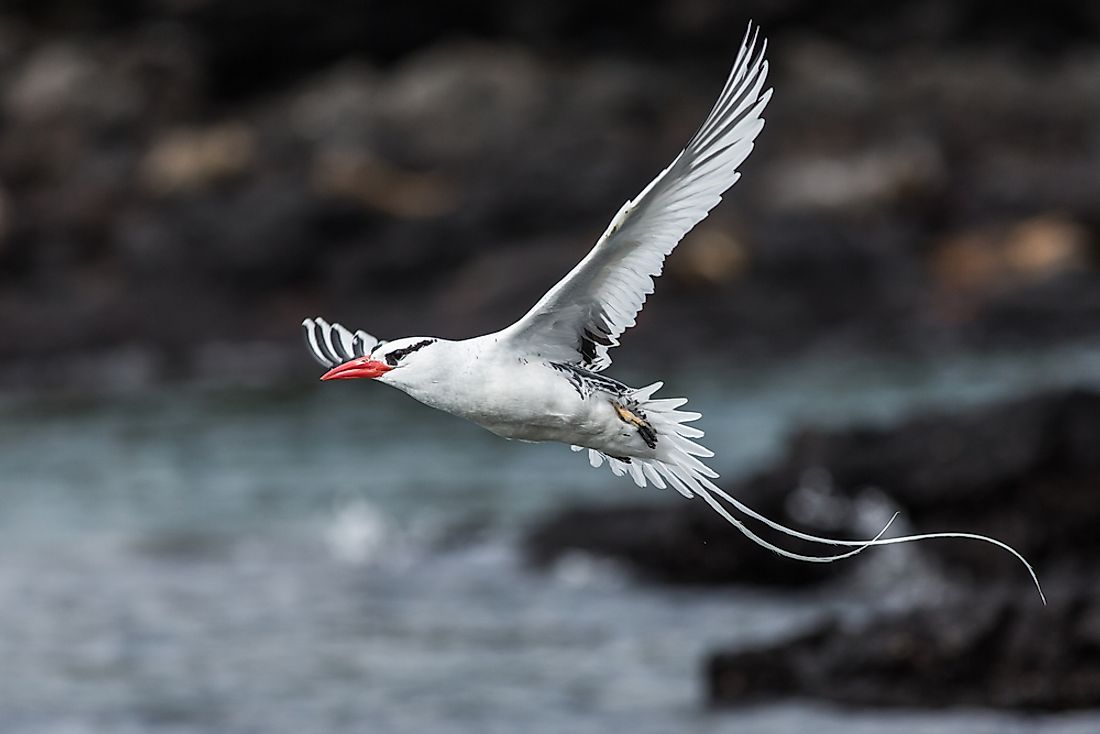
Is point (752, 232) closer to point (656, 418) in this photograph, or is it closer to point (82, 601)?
point (82, 601)

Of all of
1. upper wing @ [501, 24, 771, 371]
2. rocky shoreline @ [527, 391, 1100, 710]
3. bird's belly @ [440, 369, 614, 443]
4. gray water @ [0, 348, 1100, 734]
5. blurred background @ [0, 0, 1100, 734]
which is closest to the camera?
upper wing @ [501, 24, 771, 371]

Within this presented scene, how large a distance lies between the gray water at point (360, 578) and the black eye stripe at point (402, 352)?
629 centimetres

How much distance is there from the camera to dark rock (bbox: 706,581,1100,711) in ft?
33.6

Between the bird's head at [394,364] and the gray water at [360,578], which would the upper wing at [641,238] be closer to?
the bird's head at [394,364]

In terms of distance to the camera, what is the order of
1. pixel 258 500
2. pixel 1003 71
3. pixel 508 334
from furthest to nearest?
pixel 1003 71 → pixel 258 500 → pixel 508 334

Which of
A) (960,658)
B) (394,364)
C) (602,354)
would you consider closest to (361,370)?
(394,364)

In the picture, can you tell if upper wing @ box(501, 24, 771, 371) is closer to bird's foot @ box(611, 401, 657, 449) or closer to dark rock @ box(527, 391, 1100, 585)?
bird's foot @ box(611, 401, 657, 449)

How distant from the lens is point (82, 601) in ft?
52.7

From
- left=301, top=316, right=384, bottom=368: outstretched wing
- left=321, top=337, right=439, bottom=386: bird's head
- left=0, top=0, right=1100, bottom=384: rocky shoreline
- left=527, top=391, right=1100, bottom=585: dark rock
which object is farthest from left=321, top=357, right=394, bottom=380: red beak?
left=0, top=0, right=1100, bottom=384: rocky shoreline

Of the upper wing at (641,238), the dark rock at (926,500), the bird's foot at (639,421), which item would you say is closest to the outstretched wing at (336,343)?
the upper wing at (641,238)

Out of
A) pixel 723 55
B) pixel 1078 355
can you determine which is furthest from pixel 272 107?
pixel 1078 355

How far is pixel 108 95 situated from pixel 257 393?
1269 cm

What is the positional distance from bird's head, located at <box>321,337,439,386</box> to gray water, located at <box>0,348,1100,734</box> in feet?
20.7

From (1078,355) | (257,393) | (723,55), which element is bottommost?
(1078,355)
